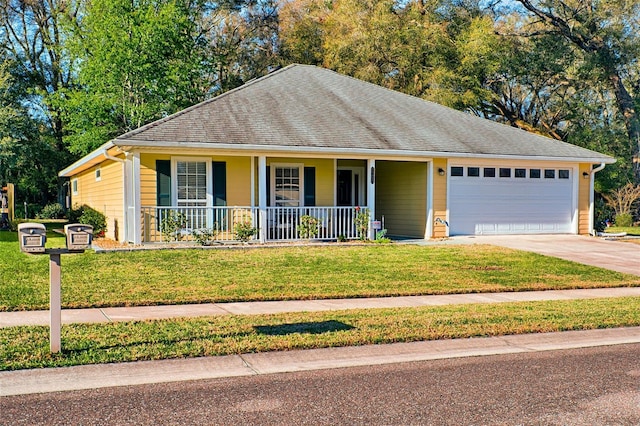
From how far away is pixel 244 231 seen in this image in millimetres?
15773

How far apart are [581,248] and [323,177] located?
7.17 metres

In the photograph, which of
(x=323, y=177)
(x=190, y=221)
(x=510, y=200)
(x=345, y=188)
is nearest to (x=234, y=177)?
(x=190, y=221)

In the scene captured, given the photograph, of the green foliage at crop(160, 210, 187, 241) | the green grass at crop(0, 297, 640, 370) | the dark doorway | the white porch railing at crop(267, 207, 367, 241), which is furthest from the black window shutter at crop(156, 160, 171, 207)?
the green grass at crop(0, 297, 640, 370)

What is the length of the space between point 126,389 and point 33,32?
126ft

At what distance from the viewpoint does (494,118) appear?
121 ft

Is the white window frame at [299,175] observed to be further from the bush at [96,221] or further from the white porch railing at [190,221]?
the bush at [96,221]

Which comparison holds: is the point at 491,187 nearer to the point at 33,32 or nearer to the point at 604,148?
the point at 604,148

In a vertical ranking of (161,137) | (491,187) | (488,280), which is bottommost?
(488,280)

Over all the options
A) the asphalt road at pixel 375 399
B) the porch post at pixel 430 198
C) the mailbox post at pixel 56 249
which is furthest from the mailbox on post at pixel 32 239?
the porch post at pixel 430 198

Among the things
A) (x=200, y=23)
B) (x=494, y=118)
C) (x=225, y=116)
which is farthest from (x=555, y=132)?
(x=225, y=116)

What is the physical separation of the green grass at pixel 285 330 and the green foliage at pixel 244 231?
7595 millimetres

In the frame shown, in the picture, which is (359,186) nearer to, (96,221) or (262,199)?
(262,199)

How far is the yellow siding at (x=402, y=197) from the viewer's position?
61.8 feet

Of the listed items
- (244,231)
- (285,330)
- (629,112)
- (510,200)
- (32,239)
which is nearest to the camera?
(32,239)
